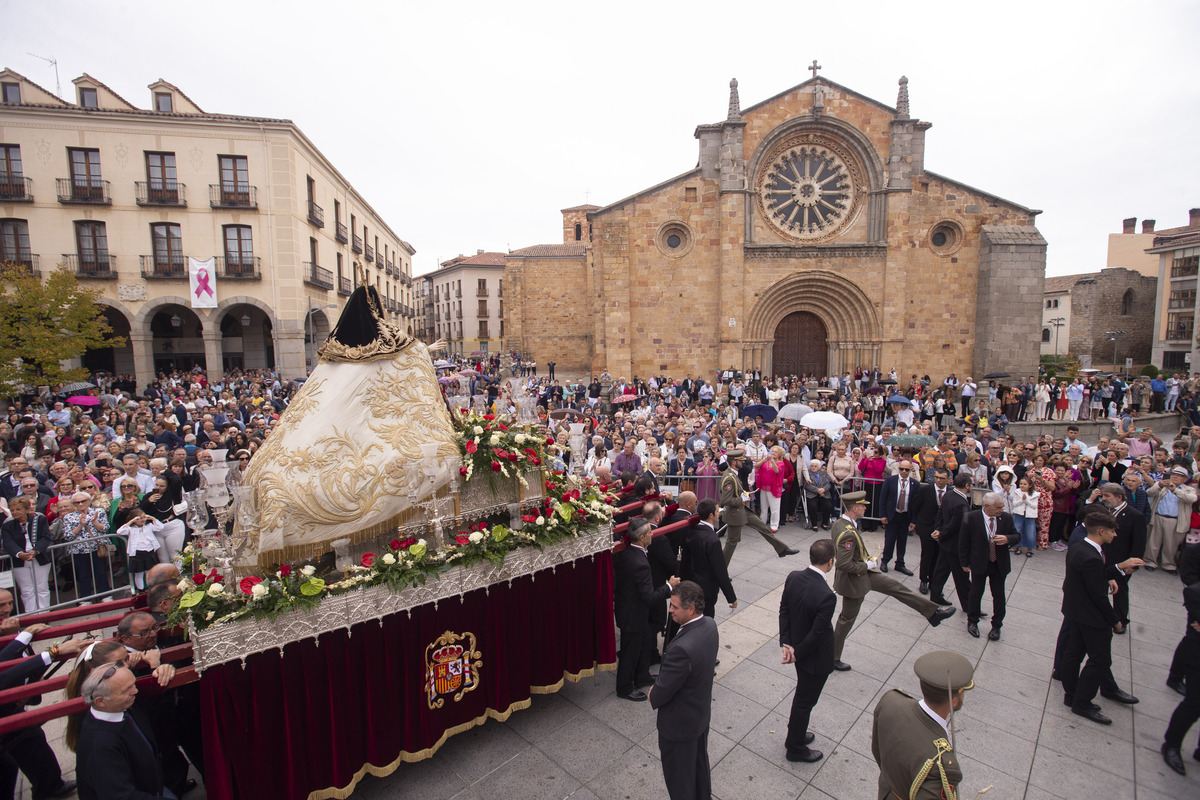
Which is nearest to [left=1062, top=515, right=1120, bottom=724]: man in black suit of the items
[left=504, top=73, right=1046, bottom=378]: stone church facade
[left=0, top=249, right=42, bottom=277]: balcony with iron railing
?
[left=504, top=73, right=1046, bottom=378]: stone church facade

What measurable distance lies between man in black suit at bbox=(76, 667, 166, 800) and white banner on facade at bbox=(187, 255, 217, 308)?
23052 millimetres

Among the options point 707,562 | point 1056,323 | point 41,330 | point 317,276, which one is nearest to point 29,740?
point 707,562

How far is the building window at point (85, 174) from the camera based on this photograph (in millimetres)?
21266

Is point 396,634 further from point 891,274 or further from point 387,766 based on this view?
point 891,274

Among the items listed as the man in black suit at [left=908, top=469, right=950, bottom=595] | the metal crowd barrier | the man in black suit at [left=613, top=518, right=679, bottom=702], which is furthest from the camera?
the man in black suit at [left=908, top=469, right=950, bottom=595]

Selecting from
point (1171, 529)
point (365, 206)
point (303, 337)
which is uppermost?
point (365, 206)

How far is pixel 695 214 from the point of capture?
75.9ft

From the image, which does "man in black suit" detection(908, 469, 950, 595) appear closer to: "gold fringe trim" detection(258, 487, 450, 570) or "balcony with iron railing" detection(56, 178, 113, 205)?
"gold fringe trim" detection(258, 487, 450, 570)

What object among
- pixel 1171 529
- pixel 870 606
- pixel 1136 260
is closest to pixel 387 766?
pixel 870 606

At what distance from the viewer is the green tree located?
51.8ft

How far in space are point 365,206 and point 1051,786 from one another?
36273 millimetres

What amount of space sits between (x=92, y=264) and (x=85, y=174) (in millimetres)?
3368

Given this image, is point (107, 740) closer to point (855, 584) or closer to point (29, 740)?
point (29, 740)

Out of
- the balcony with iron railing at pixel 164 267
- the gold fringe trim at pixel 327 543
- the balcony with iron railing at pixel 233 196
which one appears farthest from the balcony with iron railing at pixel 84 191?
the gold fringe trim at pixel 327 543
